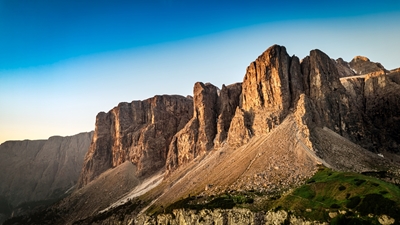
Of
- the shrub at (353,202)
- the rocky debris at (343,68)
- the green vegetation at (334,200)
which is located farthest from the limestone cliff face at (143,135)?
the shrub at (353,202)

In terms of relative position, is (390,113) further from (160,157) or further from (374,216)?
Result: (160,157)

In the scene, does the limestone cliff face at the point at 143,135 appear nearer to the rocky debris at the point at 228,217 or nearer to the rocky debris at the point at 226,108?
the rocky debris at the point at 226,108

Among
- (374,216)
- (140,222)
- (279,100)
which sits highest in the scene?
(279,100)

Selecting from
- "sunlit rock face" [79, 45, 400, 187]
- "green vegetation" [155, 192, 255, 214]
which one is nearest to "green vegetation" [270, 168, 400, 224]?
"green vegetation" [155, 192, 255, 214]

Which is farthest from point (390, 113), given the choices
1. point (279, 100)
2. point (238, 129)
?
point (238, 129)

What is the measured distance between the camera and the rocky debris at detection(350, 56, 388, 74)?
184 meters

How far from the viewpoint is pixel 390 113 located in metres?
125

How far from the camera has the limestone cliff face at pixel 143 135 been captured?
16525cm

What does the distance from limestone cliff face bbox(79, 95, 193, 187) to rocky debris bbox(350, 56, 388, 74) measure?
10800 centimetres

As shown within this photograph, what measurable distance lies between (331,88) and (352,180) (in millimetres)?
68660

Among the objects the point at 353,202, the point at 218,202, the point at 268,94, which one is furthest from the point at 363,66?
the point at 353,202

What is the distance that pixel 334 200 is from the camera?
54.8 m

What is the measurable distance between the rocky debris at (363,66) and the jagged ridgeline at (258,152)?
1.12 meters

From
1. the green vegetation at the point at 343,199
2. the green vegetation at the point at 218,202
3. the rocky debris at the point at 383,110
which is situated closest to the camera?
the green vegetation at the point at 343,199
